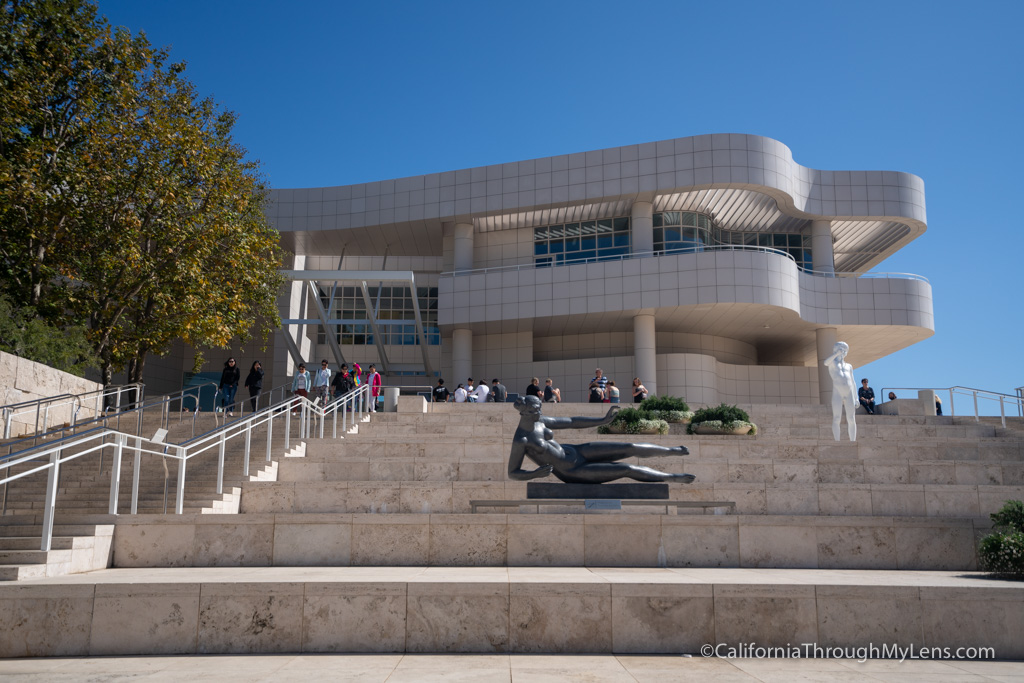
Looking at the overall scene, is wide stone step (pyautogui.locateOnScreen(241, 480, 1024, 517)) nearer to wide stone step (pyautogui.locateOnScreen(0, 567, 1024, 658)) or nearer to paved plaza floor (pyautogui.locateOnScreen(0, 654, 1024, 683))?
wide stone step (pyautogui.locateOnScreen(0, 567, 1024, 658))

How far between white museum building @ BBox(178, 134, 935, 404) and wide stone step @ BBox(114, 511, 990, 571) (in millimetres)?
21353

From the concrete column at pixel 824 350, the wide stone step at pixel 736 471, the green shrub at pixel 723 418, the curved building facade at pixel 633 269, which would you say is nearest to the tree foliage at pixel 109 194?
the curved building facade at pixel 633 269

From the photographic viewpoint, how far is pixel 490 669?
19.7 ft

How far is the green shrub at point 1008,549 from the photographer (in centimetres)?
823

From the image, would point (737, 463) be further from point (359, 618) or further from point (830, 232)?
point (830, 232)

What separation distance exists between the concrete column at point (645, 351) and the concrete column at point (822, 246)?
8284 mm

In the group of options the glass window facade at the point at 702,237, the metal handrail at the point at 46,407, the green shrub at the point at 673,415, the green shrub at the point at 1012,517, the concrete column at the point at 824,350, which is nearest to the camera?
the green shrub at the point at 1012,517

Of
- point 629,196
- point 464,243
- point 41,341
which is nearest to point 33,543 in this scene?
point 41,341

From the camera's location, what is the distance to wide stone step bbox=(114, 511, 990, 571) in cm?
Answer: 948

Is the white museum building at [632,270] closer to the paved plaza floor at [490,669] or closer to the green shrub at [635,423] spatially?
the green shrub at [635,423]

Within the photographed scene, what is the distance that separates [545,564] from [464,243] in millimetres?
27887

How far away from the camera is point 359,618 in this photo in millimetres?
6793

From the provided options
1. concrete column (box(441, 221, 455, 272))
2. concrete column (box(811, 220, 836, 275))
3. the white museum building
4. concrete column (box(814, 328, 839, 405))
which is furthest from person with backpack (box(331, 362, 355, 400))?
concrete column (box(811, 220, 836, 275))

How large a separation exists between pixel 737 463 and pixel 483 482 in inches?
176
